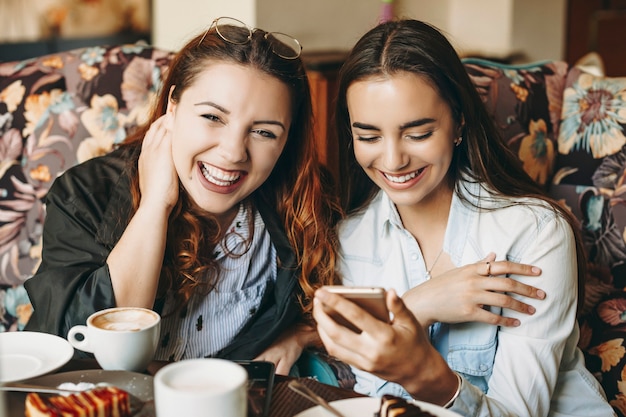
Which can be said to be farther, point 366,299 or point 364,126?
point 364,126

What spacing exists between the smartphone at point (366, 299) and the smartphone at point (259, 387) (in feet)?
0.45

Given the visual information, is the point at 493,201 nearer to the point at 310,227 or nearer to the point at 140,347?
the point at 310,227

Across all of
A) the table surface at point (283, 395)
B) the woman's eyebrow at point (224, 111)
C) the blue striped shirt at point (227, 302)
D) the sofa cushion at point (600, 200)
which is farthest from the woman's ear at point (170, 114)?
the sofa cushion at point (600, 200)

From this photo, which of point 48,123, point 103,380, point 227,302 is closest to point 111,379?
point 103,380

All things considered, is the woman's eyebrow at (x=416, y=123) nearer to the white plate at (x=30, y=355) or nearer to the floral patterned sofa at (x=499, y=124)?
the floral patterned sofa at (x=499, y=124)

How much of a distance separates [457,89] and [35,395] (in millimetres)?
946

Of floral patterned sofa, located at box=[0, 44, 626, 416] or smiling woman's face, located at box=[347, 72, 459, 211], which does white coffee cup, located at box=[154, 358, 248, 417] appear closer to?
smiling woman's face, located at box=[347, 72, 459, 211]

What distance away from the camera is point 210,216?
5.34ft

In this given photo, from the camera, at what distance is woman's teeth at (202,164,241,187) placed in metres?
1.49

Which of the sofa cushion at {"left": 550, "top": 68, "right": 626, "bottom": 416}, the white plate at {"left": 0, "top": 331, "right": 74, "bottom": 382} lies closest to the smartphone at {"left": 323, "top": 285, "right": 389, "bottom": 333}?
the white plate at {"left": 0, "top": 331, "right": 74, "bottom": 382}

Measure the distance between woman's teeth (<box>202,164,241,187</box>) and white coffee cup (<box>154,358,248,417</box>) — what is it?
66 centimetres

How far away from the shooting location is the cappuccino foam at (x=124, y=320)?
3.55 feet

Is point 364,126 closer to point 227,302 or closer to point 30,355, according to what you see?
point 227,302

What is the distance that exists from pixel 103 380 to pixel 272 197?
0.75m
